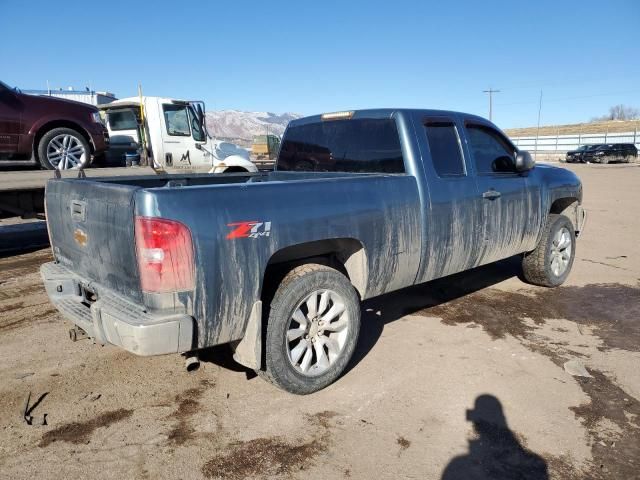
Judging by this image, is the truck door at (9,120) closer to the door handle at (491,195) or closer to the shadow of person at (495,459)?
the door handle at (491,195)

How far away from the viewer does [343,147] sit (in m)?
4.45

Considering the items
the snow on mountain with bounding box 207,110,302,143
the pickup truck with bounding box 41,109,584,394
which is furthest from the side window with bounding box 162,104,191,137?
the snow on mountain with bounding box 207,110,302,143

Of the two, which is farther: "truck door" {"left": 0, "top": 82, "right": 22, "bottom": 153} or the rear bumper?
"truck door" {"left": 0, "top": 82, "right": 22, "bottom": 153}

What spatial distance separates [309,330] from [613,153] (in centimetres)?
4287

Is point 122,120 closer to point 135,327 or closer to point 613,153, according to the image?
point 135,327

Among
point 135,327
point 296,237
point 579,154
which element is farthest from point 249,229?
point 579,154

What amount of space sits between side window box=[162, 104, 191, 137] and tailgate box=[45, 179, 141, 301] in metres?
6.27

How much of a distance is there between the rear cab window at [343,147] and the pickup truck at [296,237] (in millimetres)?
13

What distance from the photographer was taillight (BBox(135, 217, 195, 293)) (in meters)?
2.52

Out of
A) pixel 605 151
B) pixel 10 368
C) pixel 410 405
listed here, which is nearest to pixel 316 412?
pixel 410 405

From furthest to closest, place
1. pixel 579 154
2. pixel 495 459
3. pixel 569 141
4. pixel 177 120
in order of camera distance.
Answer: pixel 569 141 < pixel 579 154 < pixel 177 120 < pixel 495 459

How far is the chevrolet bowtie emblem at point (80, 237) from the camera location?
3.13 metres

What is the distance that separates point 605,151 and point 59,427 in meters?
43.9

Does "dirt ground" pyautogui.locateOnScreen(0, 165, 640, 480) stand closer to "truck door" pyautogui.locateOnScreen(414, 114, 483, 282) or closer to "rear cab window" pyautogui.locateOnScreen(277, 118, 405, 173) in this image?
"truck door" pyautogui.locateOnScreen(414, 114, 483, 282)
